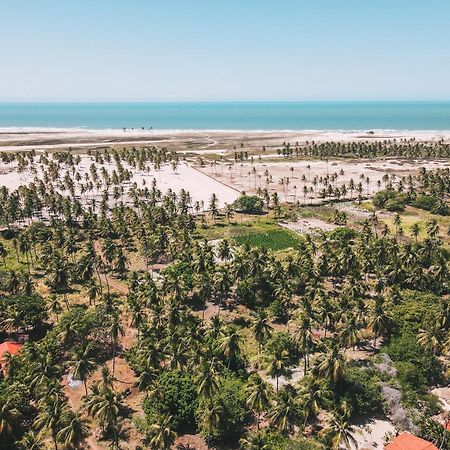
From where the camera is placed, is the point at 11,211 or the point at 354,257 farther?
the point at 11,211

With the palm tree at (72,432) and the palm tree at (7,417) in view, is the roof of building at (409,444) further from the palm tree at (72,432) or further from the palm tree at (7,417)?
the palm tree at (7,417)

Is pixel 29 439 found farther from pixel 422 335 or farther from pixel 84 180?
pixel 84 180

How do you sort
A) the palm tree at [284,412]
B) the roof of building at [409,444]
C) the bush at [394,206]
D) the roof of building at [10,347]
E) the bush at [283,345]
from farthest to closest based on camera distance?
the bush at [394,206]
the bush at [283,345]
the roof of building at [10,347]
the palm tree at [284,412]
the roof of building at [409,444]

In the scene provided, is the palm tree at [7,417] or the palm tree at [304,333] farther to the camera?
the palm tree at [304,333]

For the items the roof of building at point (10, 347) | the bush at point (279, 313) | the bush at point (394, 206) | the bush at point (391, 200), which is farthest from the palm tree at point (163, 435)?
the bush at point (391, 200)

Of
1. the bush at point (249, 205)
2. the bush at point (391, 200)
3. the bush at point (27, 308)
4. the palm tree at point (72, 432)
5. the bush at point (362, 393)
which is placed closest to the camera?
the palm tree at point (72, 432)

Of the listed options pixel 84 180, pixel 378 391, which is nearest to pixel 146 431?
pixel 378 391
